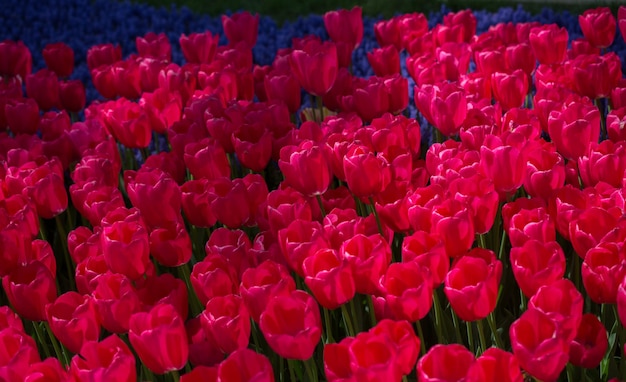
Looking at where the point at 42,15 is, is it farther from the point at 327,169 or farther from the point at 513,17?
the point at 327,169

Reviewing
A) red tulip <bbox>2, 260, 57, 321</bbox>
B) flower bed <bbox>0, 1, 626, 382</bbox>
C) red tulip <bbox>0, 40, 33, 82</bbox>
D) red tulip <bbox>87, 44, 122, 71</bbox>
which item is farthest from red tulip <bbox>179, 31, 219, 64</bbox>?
red tulip <bbox>2, 260, 57, 321</bbox>

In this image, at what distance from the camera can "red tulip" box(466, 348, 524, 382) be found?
1305 millimetres

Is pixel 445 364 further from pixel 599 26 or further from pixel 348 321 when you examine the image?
pixel 599 26

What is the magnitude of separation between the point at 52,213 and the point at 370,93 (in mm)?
1107

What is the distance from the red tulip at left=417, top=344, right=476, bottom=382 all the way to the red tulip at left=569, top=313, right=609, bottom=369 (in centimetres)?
32

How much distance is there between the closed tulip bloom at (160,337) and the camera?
1551 mm

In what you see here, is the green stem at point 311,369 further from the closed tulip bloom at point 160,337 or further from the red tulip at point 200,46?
the red tulip at point 200,46

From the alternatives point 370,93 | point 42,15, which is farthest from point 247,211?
point 42,15

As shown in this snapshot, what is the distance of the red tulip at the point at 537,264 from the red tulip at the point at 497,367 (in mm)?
293

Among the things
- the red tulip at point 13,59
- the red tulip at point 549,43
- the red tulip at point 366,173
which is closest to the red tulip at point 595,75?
the red tulip at point 549,43

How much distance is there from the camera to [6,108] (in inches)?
123

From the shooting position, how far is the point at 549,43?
3.05m

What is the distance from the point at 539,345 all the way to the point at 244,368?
19.2 inches

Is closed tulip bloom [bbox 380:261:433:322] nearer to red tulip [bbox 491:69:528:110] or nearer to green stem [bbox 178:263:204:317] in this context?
green stem [bbox 178:263:204:317]
